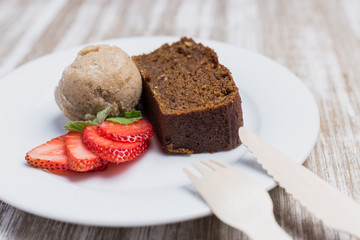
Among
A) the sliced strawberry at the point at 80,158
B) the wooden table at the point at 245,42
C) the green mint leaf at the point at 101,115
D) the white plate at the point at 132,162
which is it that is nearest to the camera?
the white plate at the point at 132,162

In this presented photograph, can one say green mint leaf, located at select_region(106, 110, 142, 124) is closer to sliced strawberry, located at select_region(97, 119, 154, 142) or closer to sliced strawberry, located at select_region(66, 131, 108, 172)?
sliced strawberry, located at select_region(97, 119, 154, 142)

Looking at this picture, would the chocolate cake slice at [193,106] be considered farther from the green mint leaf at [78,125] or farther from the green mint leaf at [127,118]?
the green mint leaf at [78,125]

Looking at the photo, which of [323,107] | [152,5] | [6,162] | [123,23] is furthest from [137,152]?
[152,5]

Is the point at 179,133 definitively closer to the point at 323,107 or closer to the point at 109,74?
the point at 109,74

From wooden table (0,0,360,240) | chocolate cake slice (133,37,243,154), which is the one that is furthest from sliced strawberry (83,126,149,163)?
wooden table (0,0,360,240)

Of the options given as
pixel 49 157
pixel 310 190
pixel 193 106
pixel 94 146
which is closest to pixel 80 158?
pixel 94 146

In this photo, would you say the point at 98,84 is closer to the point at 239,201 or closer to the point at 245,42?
the point at 239,201

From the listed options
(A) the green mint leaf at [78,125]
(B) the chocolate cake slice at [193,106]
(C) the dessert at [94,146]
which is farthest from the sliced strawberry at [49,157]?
(B) the chocolate cake slice at [193,106]
